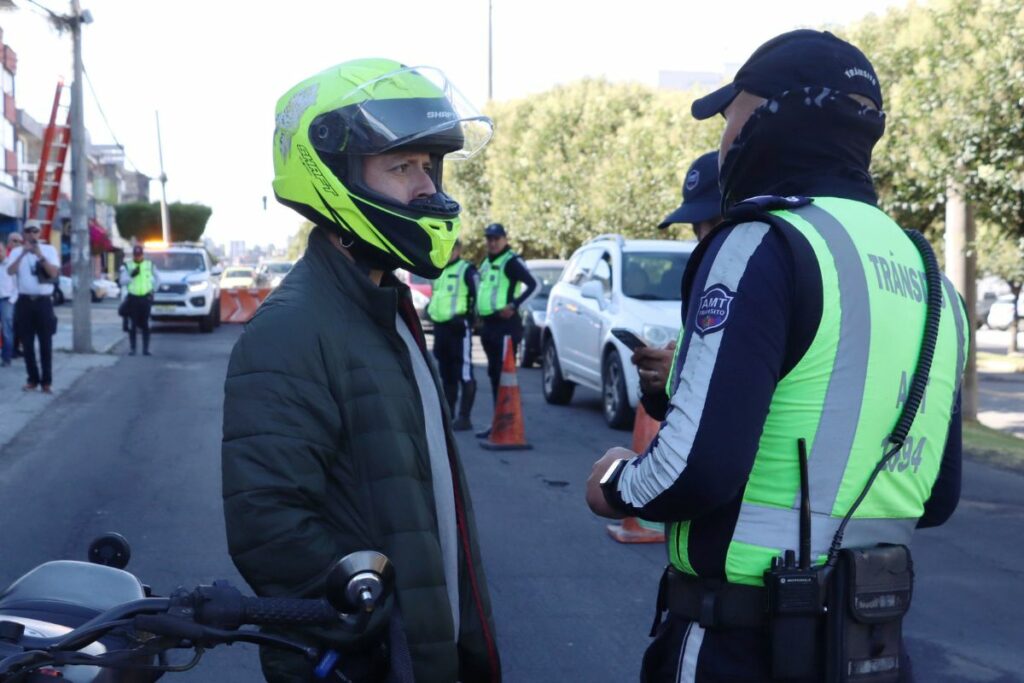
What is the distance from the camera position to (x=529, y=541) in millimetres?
7441

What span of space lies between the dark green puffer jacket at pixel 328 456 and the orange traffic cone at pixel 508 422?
28.7ft

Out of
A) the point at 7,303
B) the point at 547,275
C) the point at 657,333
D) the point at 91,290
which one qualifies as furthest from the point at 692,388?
the point at 91,290

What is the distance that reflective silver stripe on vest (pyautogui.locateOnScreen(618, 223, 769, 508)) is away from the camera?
79.0 inches

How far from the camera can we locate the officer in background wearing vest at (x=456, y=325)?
1177 cm

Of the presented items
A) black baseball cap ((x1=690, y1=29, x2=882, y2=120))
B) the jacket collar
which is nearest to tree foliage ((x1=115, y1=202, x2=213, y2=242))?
the jacket collar

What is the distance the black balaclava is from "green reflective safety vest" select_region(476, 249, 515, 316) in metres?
9.76

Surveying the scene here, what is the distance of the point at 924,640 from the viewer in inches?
220

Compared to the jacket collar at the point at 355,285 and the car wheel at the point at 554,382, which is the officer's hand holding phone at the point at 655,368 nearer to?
the jacket collar at the point at 355,285

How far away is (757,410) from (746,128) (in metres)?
0.57

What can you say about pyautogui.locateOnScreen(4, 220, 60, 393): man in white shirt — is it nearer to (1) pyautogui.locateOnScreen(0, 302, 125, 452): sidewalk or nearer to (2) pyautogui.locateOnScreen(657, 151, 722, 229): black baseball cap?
(1) pyautogui.locateOnScreen(0, 302, 125, 452): sidewalk

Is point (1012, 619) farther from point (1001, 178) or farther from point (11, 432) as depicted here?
point (11, 432)

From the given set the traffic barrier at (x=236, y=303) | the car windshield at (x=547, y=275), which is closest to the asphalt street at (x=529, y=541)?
the car windshield at (x=547, y=275)

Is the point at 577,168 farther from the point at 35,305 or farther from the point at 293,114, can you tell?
the point at 293,114

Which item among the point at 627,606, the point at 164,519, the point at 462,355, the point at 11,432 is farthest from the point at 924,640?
the point at 11,432
